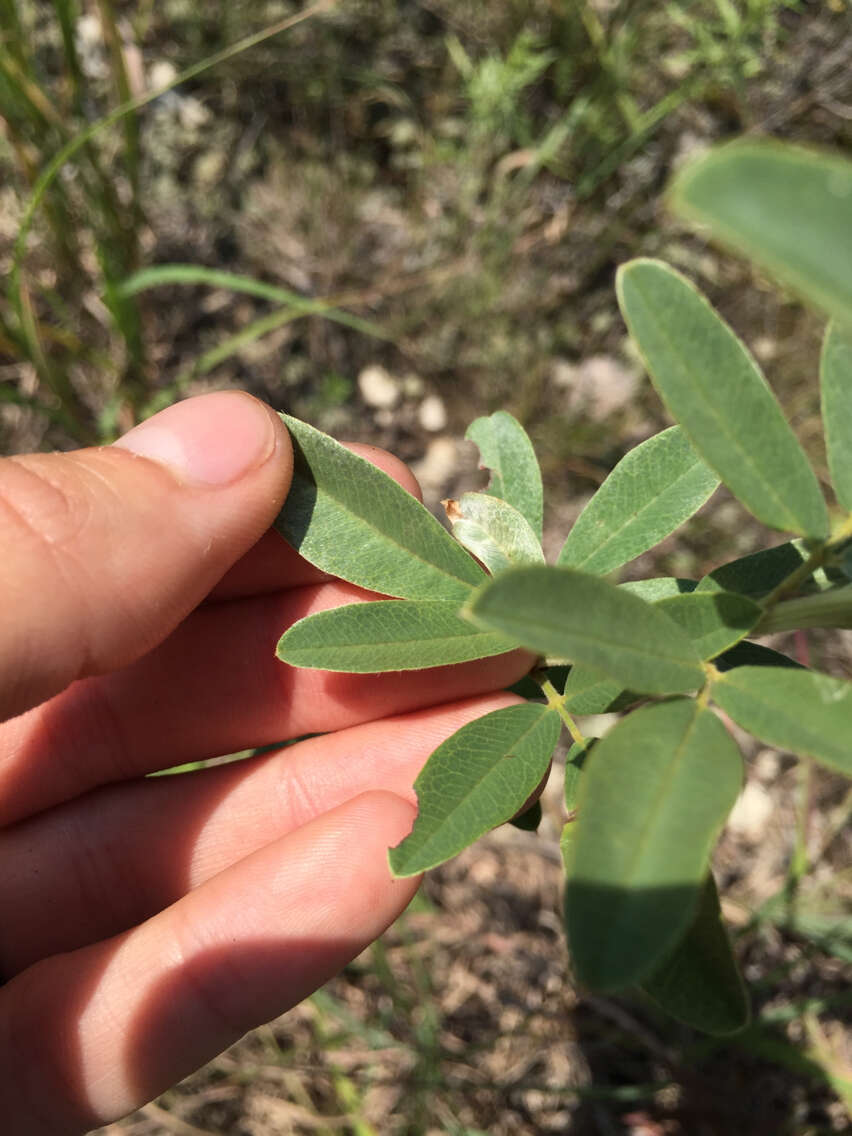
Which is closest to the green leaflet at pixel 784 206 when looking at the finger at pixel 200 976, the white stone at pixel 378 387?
the finger at pixel 200 976

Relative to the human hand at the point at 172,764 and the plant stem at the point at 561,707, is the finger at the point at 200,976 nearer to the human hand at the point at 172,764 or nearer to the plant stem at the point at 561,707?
the human hand at the point at 172,764

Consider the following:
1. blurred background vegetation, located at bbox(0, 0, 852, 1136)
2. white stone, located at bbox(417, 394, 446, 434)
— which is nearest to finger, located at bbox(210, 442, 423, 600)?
blurred background vegetation, located at bbox(0, 0, 852, 1136)

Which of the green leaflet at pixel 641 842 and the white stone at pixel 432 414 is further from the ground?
the green leaflet at pixel 641 842

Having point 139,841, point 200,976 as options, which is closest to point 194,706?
point 139,841

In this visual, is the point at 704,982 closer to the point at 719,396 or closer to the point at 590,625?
the point at 590,625

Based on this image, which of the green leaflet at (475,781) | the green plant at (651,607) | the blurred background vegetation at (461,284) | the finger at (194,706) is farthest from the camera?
the blurred background vegetation at (461,284)

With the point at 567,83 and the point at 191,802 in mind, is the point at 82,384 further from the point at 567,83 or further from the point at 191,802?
the point at 567,83
